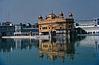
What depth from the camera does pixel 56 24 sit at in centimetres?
4512

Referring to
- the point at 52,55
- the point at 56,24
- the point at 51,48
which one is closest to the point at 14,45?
the point at 51,48

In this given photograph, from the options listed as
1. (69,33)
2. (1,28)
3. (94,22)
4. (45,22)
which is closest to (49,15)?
(45,22)

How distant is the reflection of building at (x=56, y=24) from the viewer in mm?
44625

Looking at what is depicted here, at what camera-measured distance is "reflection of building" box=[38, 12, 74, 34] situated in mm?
44625

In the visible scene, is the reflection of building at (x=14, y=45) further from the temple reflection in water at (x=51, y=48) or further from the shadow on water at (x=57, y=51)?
the shadow on water at (x=57, y=51)

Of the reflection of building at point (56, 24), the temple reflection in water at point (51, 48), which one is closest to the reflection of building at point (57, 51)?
the temple reflection in water at point (51, 48)

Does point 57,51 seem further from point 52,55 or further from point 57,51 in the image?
point 52,55

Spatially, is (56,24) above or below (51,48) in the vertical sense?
above

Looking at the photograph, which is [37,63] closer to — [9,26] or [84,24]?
[9,26]

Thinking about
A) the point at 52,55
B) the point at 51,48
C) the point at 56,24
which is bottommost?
the point at 52,55

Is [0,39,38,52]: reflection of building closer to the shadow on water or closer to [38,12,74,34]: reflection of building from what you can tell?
the shadow on water

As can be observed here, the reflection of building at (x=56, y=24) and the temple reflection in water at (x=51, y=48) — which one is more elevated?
the reflection of building at (x=56, y=24)

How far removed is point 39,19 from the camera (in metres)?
48.4

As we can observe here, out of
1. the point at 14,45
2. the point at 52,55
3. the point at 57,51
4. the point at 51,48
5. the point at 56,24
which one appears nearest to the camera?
the point at 52,55
